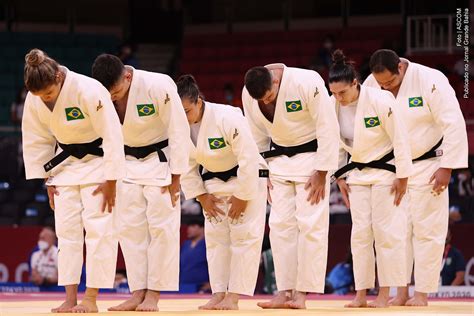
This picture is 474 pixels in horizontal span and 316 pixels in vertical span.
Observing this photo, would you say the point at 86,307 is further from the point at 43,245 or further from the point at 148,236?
the point at 43,245

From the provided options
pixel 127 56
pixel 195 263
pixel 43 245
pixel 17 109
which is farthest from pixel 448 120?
pixel 127 56

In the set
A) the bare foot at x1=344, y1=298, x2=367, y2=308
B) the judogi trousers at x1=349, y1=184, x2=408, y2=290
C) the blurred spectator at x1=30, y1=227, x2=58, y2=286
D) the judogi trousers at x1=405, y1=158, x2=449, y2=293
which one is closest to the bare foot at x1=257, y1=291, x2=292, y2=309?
the bare foot at x1=344, y1=298, x2=367, y2=308

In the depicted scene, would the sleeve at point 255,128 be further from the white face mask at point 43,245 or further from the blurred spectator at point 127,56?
the blurred spectator at point 127,56

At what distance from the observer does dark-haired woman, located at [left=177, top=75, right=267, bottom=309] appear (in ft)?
22.6

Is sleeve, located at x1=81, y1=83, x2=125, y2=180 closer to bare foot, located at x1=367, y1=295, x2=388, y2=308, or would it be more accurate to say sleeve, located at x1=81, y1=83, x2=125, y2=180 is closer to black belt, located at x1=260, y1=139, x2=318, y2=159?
black belt, located at x1=260, y1=139, x2=318, y2=159

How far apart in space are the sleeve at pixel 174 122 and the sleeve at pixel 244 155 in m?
0.44

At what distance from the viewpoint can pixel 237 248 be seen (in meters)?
7.04

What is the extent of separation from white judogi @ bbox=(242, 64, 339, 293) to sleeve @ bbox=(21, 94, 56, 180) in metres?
1.66

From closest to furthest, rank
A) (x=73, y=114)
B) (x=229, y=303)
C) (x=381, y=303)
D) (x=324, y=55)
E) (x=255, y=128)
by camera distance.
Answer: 1. (x=73, y=114)
2. (x=229, y=303)
3. (x=381, y=303)
4. (x=255, y=128)
5. (x=324, y=55)

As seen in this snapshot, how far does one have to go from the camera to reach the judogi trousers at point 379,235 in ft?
24.1

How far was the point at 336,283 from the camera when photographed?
11430 mm

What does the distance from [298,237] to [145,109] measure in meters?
1.44

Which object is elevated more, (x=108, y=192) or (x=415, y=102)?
(x=415, y=102)

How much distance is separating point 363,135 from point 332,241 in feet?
16.1
